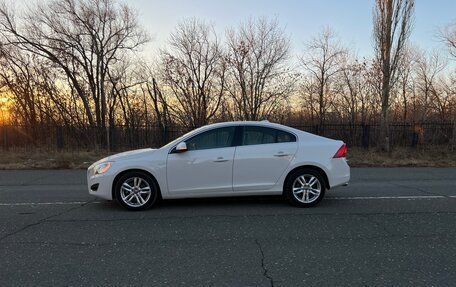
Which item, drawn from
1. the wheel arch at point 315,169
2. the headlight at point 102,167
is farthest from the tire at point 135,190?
the wheel arch at point 315,169

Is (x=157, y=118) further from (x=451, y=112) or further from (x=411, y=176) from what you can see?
(x=451, y=112)

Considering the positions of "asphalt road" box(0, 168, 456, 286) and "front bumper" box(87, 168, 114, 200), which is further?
"front bumper" box(87, 168, 114, 200)

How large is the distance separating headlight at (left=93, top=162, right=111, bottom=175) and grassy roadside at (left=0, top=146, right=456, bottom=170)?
8023 mm

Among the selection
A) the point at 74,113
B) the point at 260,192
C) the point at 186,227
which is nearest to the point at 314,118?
the point at 74,113

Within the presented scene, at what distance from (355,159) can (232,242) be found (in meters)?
11.8

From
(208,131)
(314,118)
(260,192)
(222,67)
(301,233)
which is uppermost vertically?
(222,67)

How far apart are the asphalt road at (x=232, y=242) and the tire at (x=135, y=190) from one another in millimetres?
206

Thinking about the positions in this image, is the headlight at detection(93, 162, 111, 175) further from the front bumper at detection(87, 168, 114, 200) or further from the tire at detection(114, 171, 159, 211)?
the tire at detection(114, 171, 159, 211)

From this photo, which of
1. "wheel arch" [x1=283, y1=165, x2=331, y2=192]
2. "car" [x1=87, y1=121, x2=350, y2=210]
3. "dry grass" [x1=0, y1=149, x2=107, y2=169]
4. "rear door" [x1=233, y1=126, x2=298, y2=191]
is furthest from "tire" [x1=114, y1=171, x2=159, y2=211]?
"dry grass" [x1=0, y1=149, x2=107, y2=169]

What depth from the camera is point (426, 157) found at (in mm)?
16125

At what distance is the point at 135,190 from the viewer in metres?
6.25

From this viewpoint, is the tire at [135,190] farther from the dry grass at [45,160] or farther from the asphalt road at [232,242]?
the dry grass at [45,160]

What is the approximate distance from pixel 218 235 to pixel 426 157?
48.0ft

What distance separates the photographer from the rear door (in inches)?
248
